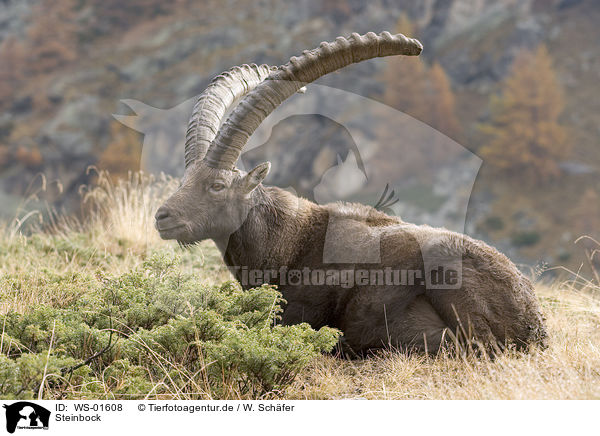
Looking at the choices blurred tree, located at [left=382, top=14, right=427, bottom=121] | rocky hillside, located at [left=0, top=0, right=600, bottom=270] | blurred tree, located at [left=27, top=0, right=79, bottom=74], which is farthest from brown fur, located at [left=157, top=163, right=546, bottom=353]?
blurred tree, located at [left=27, top=0, right=79, bottom=74]

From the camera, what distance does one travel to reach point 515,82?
68500 mm

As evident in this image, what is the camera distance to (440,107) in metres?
67.0

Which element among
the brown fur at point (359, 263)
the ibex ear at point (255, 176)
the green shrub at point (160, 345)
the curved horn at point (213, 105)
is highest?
the curved horn at point (213, 105)

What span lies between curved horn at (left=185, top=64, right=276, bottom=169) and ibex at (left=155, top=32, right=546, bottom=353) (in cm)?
2

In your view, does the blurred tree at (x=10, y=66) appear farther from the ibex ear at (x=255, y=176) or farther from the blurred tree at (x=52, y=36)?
the ibex ear at (x=255, y=176)

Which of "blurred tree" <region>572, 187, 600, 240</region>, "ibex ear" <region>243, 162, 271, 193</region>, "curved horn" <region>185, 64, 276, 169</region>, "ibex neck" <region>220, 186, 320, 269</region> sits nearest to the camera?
"ibex ear" <region>243, 162, 271, 193</region>

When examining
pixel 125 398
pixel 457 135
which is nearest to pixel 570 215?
pixel 457 135

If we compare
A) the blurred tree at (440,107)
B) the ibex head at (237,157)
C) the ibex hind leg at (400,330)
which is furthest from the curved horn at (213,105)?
the blurred tree at (440,107)

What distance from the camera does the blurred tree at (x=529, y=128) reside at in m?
65.4

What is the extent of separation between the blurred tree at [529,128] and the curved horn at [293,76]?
208 feet

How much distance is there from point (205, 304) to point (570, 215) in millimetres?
62937

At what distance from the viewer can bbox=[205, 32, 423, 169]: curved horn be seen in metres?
5.50

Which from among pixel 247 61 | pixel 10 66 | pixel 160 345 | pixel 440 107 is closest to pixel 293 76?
pixel 160 345

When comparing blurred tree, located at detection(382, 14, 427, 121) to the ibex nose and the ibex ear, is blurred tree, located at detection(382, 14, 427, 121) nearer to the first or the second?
the ibex ear
